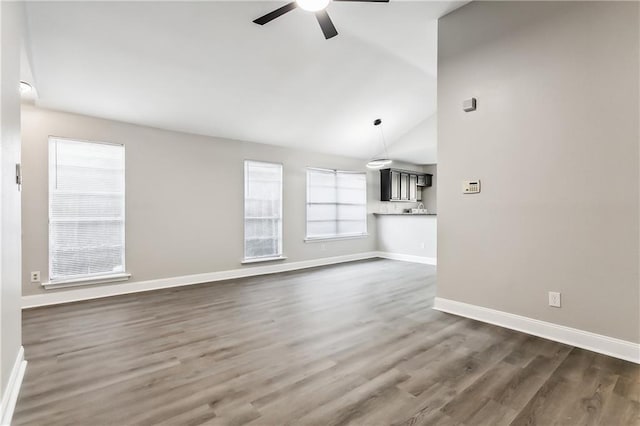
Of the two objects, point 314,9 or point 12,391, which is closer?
point 12,391

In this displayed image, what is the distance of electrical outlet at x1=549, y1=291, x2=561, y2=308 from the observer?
289 centimetres

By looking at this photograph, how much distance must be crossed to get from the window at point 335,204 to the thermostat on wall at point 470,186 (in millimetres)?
3740

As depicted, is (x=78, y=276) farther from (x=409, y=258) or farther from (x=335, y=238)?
(x=409, y=258)

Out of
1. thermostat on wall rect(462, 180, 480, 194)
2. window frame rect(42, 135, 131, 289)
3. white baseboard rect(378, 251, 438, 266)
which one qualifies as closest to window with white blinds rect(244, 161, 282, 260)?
window frame rect(42, 135, 131, 289)

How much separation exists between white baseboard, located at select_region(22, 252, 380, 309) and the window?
0.78 metres

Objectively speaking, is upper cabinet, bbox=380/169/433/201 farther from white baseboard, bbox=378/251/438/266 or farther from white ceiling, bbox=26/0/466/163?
white ceiling, bbox=26/0/466/163

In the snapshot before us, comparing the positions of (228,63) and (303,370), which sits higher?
(228,63)

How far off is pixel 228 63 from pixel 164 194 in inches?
88.2

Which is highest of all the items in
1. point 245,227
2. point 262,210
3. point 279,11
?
point 279,11

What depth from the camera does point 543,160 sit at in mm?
2986

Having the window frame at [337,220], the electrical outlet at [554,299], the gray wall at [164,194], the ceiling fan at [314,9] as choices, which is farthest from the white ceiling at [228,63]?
the electrical outlet at [554,299]

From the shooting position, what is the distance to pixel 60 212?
13.6 feet

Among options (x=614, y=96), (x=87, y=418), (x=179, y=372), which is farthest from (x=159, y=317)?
(x=614, y=96)

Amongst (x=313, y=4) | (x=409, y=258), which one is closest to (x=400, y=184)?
(x=409, y=258)
